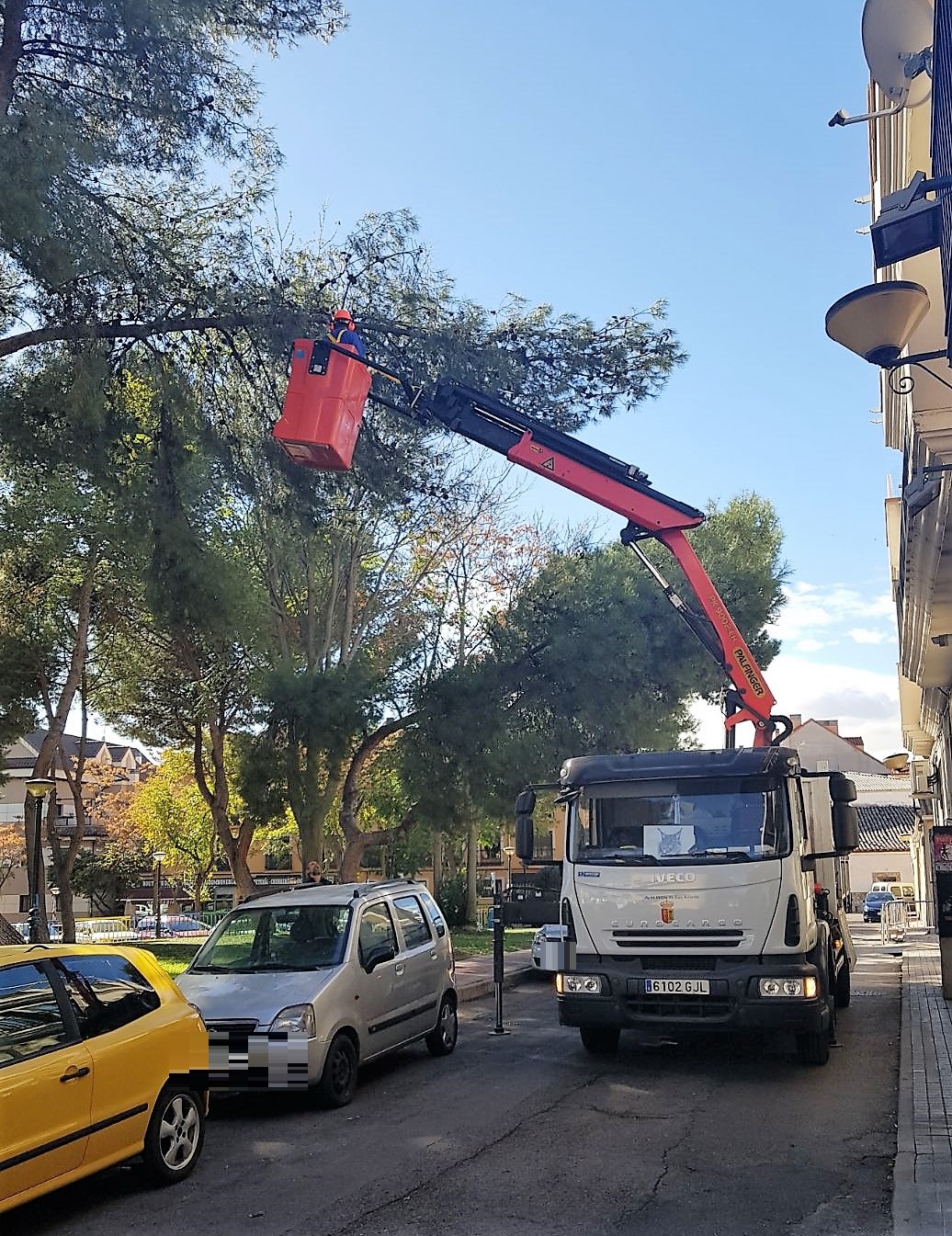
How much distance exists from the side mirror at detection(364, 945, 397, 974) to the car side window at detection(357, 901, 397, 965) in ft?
0.05

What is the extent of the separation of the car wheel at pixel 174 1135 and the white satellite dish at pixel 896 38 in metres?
6.94

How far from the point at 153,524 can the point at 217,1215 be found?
7.96 metres

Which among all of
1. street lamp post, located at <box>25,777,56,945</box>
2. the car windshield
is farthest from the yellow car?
street lamp post, located at <box>25,777,56,945</box>

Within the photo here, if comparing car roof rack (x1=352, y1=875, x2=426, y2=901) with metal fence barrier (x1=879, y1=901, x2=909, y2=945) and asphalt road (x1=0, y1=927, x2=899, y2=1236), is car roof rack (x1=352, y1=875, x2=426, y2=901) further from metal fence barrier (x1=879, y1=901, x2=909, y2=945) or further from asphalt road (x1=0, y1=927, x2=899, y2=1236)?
metal fence barrier (x1=879, y1=901, x2=909, y2=945)

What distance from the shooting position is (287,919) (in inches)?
379

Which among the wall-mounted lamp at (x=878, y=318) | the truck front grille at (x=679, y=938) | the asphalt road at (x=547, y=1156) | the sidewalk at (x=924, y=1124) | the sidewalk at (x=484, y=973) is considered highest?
the wall-mounted lamp at (x=878, y=318)

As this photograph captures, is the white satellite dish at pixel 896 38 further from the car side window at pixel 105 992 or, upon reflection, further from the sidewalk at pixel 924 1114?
the car side window at pixel 105 992

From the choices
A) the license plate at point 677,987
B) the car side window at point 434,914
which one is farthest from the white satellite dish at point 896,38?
the car side window at point 434,914

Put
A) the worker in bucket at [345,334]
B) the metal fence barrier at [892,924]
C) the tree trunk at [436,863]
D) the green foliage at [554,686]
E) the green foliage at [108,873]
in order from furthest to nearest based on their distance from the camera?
1. the green foliage at [108,873]
2. the tree trunk at [436,863]
3. the metal fence barrier at [892,924]
4. the green foliage at [554,686]
5. the worker in bucket at [345,334]

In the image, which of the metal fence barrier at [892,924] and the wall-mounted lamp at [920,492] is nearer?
the wall-mounted lamp at [920,492]

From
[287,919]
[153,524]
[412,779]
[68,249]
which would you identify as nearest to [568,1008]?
[287,919]

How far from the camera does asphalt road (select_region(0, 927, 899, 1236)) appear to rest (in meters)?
5.82

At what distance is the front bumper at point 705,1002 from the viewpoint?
902cm

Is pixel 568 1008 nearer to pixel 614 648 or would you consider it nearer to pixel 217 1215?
pixel 217 1215
